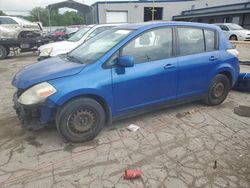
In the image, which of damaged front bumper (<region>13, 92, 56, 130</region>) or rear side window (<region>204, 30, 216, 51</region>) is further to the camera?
rear side window (<region>204, 30, 216, 51</region>)

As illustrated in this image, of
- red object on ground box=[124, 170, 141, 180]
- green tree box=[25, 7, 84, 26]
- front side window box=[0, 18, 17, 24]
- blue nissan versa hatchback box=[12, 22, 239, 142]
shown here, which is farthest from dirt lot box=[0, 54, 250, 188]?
green tree box=[25, 7, 84, 26]

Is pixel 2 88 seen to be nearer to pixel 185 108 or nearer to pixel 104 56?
pixel 104 56

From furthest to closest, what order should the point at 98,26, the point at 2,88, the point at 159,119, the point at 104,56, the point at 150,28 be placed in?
the point at 98,26
the point at 2,88
the point at 159,119
the point at 150,28
the point at 104,56

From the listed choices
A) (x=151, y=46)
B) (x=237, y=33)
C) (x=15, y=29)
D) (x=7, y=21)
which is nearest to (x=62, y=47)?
(x=151, y=46)

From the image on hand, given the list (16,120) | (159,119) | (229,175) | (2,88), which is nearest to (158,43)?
(159,119)

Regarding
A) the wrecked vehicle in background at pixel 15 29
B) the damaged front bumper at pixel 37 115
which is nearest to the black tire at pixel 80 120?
the damaged front bumper at pixel 37 115

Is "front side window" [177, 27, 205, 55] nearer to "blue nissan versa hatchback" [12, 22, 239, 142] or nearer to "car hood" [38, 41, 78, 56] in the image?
"blue nissan versa hatchback" [12, 22, 239, 142]

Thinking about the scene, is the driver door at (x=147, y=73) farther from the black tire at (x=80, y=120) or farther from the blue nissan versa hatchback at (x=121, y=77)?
the black tire at (x=80, y=120)

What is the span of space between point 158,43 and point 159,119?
1.40 metres

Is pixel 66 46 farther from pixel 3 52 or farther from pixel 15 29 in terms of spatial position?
pixel 15 29

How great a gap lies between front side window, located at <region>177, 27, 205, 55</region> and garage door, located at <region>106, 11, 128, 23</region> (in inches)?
1227

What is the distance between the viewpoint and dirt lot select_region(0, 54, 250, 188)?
9.36 feet

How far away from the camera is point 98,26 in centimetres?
890

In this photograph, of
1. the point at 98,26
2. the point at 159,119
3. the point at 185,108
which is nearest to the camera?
the point at 159,119
